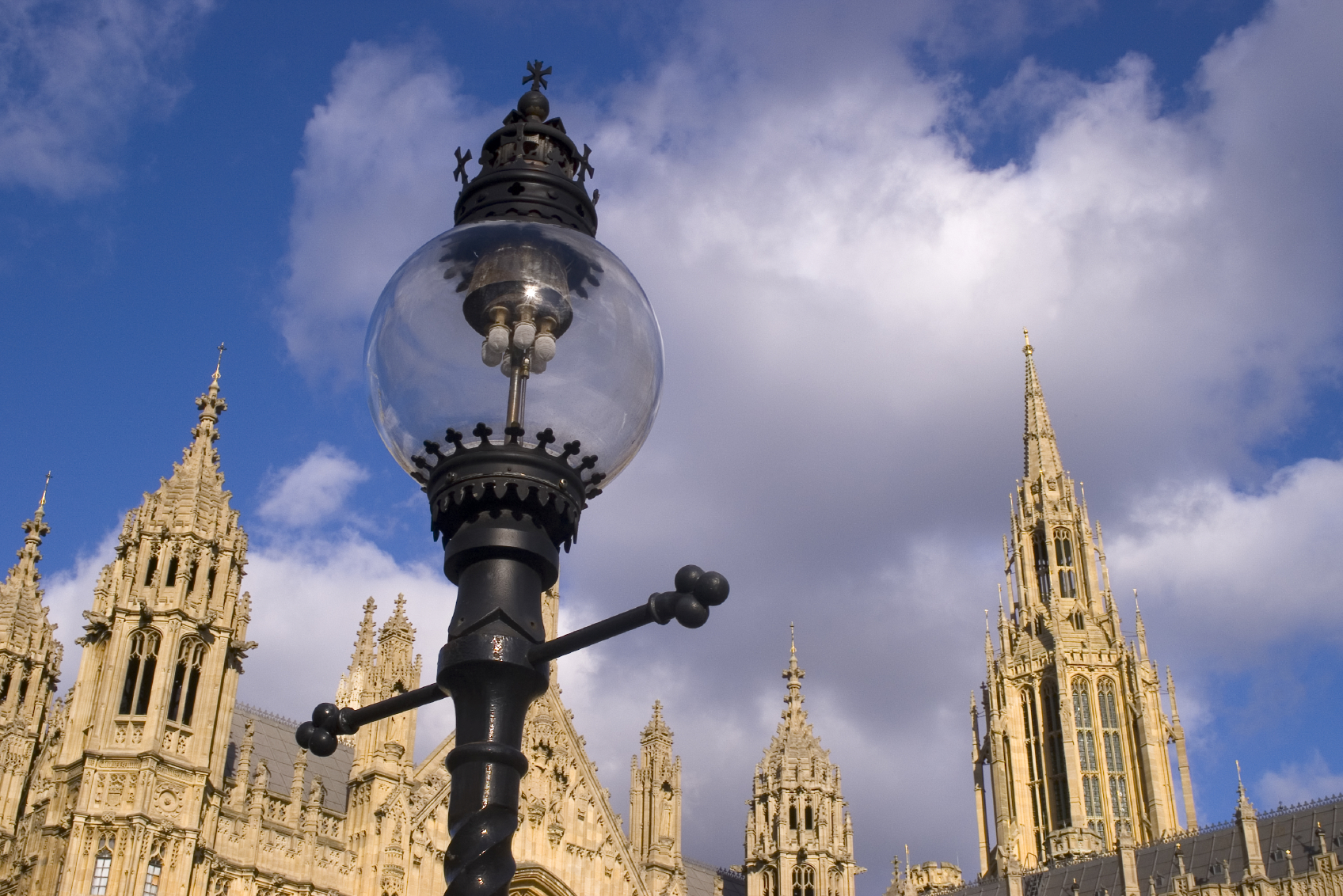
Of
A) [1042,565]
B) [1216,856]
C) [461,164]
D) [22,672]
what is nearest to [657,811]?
[22,672]

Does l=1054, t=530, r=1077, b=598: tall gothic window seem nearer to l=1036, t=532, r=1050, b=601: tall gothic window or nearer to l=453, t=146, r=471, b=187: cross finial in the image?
l=1036, t=532, r=1050, b=601: tall gothic window

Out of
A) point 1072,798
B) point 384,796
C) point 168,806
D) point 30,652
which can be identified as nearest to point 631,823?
point 384,796

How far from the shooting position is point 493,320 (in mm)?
6340

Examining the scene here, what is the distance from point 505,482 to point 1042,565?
8695 centimetres

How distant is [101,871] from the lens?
29594mm

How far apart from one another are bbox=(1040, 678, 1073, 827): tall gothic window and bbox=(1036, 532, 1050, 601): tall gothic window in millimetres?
8086

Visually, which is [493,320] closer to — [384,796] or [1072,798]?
[384,796]

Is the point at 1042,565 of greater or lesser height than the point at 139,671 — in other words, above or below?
above

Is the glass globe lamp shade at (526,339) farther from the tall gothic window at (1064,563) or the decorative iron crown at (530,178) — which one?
the tall gothic window at (1064,563)

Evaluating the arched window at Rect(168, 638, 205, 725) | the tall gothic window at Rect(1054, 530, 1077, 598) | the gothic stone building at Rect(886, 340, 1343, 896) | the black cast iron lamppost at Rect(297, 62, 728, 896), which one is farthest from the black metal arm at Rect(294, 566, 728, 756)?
the tall gothic window at Rect(1054, 530, 1077, 598)

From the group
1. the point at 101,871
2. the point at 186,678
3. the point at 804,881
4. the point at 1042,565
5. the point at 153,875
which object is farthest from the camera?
the point at 1042,565

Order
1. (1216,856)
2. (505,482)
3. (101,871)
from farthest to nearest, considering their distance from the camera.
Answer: (1216,856), (101,871), (505,482)

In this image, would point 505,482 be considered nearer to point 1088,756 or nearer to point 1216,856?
point 1216,856

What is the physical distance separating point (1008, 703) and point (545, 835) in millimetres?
48865
